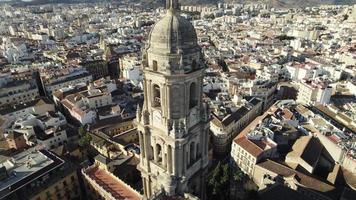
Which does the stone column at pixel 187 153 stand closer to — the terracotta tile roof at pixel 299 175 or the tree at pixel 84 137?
the terracotta tile roof at pixel 299 175

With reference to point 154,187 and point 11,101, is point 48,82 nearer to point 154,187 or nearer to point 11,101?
point 11,101

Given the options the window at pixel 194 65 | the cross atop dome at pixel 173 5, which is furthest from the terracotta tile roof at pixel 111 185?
the cross atop dome at pixel 173 5

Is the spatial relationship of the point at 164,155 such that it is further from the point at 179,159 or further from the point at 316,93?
the point at 316,93

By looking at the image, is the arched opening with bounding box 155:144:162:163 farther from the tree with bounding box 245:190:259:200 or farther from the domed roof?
the tree with bounding box 245:190:259:200

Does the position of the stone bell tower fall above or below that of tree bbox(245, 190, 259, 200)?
above

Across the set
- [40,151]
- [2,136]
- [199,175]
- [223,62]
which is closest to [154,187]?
[199,175]

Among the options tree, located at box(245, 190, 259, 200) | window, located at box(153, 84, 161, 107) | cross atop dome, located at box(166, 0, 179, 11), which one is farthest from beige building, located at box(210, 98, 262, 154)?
cross atop dome, located at box(166, 0, 179, 11)
